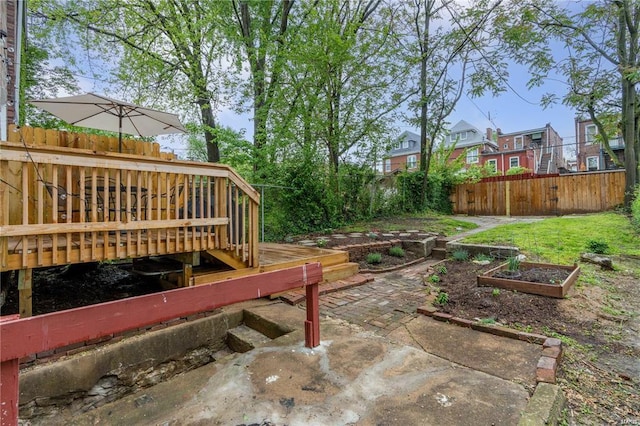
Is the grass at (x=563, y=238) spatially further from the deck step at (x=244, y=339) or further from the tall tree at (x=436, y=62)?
the tall tree at (x=436, y=62)

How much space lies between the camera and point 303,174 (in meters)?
8.25

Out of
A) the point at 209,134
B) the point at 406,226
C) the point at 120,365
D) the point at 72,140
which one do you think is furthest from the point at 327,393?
the point at 209,134

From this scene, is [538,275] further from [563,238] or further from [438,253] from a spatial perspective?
[563,238]

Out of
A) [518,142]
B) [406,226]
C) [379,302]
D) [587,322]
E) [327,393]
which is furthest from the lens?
[518,142]

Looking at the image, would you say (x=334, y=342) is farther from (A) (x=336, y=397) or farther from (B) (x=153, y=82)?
(B) (x=153, y=82)

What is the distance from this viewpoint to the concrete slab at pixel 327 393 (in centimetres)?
181

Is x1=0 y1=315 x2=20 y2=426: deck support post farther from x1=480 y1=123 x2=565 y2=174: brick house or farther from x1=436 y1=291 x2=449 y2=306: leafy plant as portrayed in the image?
x1=480 y1=123 x2=565 y2=174: brick house

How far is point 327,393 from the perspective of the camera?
2031 millimetres

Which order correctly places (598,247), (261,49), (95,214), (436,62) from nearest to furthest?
1. (95,214)
2. (598,247)
3. (261,49)
4. (436,62)

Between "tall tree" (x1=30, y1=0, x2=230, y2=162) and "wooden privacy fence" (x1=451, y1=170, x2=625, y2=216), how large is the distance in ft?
Answer: 41.4

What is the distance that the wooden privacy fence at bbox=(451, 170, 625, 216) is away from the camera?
480 inches

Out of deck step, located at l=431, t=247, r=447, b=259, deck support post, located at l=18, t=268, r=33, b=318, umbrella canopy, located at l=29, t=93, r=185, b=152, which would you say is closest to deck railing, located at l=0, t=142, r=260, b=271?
deck support post, located at l=18, t=268, r=33, b=318

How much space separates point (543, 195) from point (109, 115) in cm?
1649

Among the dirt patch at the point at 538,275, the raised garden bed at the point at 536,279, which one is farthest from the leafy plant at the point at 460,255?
the dirt patch at the point at 538,275
